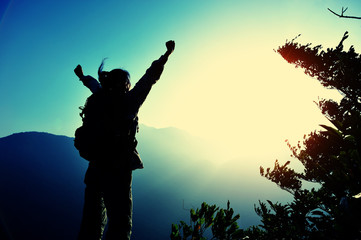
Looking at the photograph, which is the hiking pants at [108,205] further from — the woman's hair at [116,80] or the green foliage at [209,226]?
the green foliage at [209,226]

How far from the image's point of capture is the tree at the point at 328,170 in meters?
1.76

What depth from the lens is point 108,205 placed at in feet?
5.86

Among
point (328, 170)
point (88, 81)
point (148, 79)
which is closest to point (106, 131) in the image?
point (148, 79)

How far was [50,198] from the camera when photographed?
97812mm

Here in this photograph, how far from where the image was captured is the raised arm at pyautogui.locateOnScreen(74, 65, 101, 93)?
2.47 metres

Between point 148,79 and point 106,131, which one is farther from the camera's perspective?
point 148,79

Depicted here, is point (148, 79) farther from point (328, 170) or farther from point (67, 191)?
point (67, 191)

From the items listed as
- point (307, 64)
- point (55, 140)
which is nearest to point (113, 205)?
point (307, 64)

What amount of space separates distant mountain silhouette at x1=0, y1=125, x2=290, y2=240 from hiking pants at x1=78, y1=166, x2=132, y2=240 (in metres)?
78.3

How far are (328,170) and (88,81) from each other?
1197 centimetres

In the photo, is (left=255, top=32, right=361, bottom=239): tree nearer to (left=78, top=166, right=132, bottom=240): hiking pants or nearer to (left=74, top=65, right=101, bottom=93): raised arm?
(left=78, top=166, right=132, bottom=240): hiking pants

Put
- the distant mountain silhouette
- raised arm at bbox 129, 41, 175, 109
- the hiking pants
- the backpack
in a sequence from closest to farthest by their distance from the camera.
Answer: the hiking pants < the backpack < raised arm at bbox 129, 41, 175, 109 < the distant mountain silhouette

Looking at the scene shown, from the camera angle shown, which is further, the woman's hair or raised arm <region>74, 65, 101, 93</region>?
raised arm <region>74, 65, 101, 93</region>

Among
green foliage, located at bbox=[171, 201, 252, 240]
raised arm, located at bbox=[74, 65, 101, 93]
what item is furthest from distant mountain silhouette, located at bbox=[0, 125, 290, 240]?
raised arm, located at bbox=[74, 65, 101, 93]
